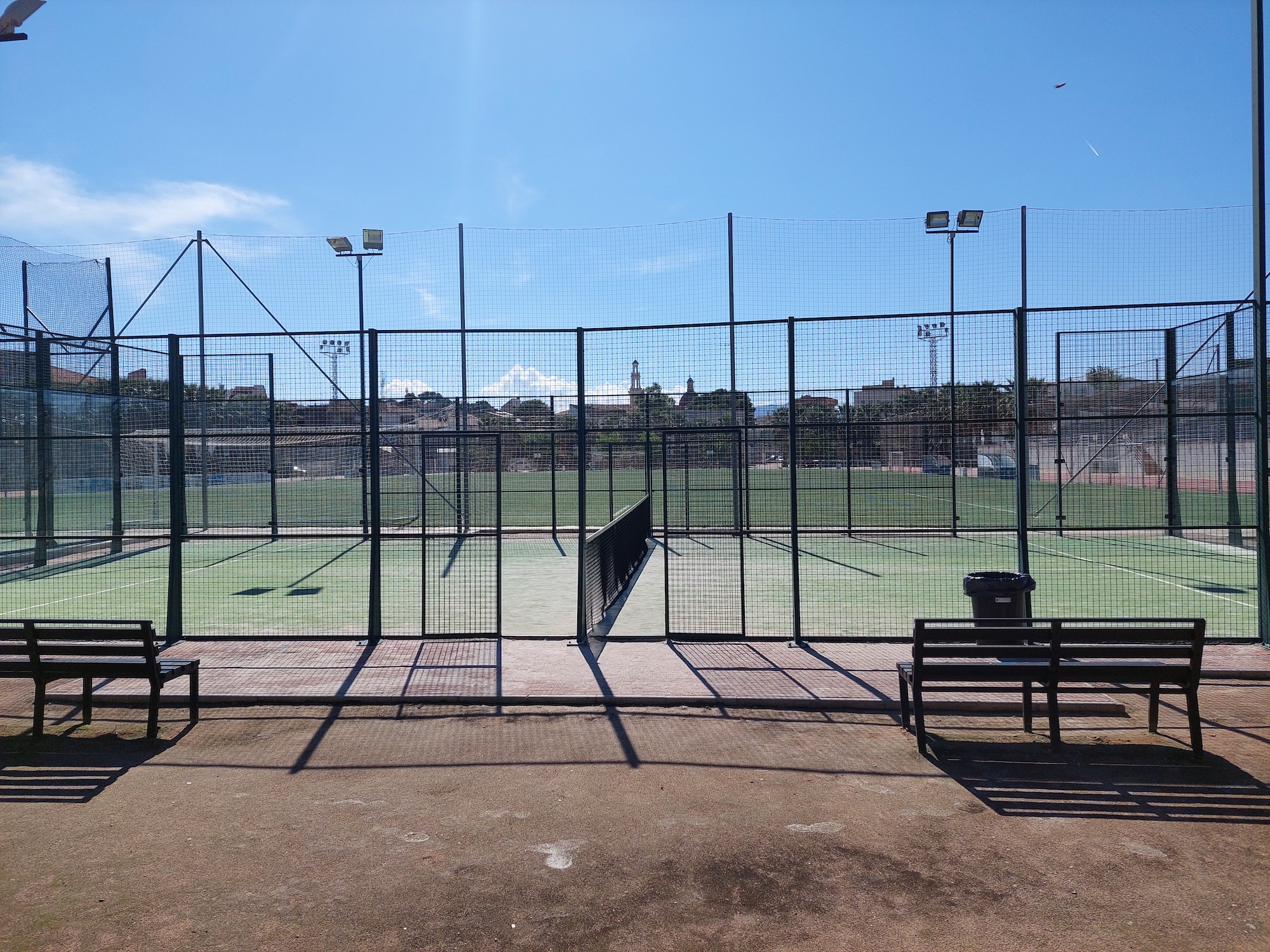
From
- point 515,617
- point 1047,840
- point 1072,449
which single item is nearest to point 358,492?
point 515,617

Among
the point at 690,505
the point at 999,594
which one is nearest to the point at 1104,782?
the point at 999,594

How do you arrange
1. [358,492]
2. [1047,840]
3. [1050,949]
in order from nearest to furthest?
1. [1050,949]
2. [1047,840]
3. [358,492]

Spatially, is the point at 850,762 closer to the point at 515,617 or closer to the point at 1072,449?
the point at 515,617

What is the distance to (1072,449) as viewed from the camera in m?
17.2

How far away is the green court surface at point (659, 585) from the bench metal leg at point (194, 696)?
→ 8.33 feet

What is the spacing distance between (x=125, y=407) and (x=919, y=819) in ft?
49.9

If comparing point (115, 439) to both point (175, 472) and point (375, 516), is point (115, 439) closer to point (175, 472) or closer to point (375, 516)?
point (175, 472)

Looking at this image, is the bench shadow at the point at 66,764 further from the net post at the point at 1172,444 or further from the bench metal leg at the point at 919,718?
the net post at the point at 1172,444

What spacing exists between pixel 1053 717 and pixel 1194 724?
0.81 metres

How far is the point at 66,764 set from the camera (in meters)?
5.71

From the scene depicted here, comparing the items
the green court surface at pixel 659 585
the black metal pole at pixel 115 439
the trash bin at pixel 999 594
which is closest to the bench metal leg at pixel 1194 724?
the trash bin at pixel 999 594

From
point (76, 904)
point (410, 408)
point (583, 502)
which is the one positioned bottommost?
point (76, 904)

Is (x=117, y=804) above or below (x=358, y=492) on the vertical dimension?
below

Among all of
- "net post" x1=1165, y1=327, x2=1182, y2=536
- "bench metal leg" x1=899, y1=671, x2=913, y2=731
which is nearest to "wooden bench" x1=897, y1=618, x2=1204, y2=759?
"bench metal leg" x1=899, y1=671, x2=913, y2=731
